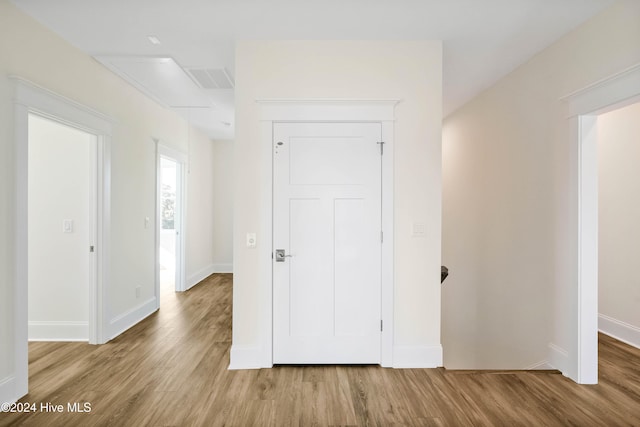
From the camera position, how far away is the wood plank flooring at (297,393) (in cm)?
213

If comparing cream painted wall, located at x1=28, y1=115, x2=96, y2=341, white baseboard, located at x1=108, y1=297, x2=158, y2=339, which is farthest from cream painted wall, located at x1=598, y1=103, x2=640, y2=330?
cream painted wall, located at x1=28, y1=115, x2=96, y2=341

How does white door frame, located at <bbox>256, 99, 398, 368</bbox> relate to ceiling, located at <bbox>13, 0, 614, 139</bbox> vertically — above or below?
below

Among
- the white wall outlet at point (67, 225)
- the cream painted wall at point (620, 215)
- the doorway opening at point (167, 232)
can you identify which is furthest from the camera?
the doorway opening at point (167, 232)

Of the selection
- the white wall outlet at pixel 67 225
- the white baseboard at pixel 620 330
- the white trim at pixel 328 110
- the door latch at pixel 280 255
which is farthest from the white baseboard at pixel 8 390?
the white baseboard at pixel 620 330

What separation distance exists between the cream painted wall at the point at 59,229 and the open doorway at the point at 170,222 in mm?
1153

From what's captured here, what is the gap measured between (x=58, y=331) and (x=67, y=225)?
108cm

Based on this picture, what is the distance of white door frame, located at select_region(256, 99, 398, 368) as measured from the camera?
2.82 m

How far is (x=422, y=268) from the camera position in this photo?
9.43 ft

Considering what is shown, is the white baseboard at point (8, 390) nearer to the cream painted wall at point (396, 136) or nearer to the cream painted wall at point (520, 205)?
the cream painted wall at point (396, 136)

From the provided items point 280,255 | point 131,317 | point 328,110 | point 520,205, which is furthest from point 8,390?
point 520,205

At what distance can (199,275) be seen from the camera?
20.2 ft

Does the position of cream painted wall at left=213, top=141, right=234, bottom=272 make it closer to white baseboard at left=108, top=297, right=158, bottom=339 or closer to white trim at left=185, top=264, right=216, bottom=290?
white trim at left=185, top=264, right=216, bottom=290

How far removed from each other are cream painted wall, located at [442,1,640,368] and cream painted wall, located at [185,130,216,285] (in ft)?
14.0

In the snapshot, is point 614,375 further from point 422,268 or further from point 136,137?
point 136,137
